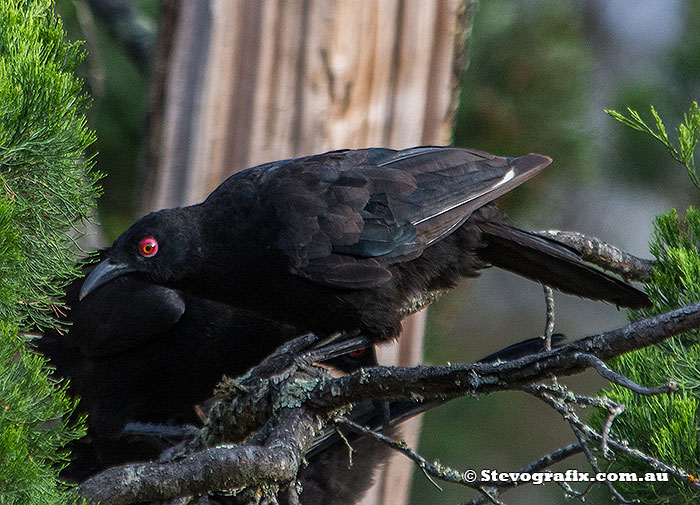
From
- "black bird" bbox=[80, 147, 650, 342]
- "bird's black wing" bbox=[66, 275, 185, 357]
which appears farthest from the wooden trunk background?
"black bird" bbox=[80, 147, 650, 342]

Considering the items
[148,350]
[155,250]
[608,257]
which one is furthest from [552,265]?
[148,350]

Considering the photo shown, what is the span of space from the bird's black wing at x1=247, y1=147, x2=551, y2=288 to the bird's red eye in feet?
1.33

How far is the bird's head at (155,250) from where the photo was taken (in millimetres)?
2924

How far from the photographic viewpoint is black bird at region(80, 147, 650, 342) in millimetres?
2828

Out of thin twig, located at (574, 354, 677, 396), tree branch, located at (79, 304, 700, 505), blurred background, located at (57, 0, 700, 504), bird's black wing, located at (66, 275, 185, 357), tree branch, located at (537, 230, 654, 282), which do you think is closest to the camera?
thin twig, located at (574, 354, 677, 396)

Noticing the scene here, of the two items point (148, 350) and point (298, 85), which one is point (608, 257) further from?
point (148, 350)

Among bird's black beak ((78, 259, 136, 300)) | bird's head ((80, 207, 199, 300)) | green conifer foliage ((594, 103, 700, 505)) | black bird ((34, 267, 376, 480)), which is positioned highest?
green conifer foliage ((594, 103, 700, 505))

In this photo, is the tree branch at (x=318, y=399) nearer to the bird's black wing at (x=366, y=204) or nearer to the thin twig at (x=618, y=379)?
the thin twig at (x=618, y=379)

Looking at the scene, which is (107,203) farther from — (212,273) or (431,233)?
(431,233)

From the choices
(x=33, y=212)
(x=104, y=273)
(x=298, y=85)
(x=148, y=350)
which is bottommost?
(x=148, y=350)

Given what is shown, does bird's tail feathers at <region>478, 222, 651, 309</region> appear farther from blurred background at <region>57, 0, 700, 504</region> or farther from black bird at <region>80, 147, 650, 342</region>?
blurred background at <region>57, 0, 700, 504</region>

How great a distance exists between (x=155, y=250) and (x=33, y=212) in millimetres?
1406

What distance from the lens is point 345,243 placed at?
9.36 feet

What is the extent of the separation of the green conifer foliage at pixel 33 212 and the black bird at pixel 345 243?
125 cm
